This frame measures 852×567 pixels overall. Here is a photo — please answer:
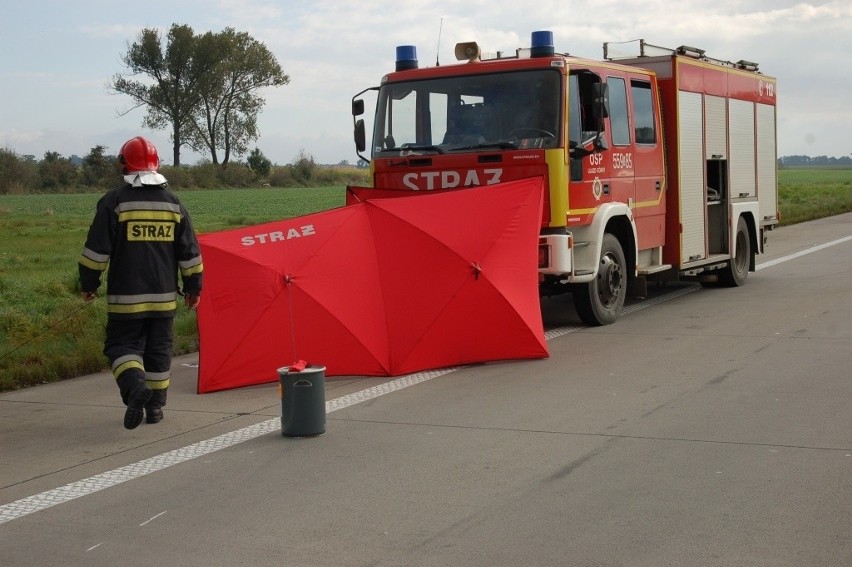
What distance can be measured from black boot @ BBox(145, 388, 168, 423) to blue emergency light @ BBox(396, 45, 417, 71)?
17.8ft

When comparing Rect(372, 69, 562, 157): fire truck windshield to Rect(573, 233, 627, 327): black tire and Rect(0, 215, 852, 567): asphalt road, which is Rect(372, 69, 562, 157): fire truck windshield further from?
Rect(0, 215, 852, 567): asphalt road

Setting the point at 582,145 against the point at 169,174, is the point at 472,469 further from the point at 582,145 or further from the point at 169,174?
the point at 169,174

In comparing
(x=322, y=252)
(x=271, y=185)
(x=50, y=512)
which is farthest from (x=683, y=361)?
(x=271, y=185)

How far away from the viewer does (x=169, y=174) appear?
7856cm

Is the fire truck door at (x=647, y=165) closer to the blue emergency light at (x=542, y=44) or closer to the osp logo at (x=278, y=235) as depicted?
the blue emergency light at (x=542, y=44)

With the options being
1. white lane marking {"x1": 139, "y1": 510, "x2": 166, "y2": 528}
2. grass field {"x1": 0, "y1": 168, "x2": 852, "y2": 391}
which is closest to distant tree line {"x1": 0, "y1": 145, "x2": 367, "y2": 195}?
grass field {"x1": 0, "y1": 168, "x2": 852, "y2": 391}

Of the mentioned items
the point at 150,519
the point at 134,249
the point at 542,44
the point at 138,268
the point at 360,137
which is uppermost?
the point at 542,44

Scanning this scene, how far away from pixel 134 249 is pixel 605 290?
18.6 ft

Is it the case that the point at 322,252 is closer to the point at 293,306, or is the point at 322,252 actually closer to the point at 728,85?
the point at 293,306

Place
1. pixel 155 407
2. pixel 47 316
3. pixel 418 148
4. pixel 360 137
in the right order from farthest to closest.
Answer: pixel 47 316, pixel 360 137, pixel 418 148, pixel 155 407

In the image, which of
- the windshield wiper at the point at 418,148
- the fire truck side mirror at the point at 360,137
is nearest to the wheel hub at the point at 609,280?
the windshield wiper at the point at 418,148

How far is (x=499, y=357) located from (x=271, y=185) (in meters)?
79.2

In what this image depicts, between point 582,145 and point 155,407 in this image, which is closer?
point 155,407

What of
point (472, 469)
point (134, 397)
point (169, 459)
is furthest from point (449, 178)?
point (472, 469)
